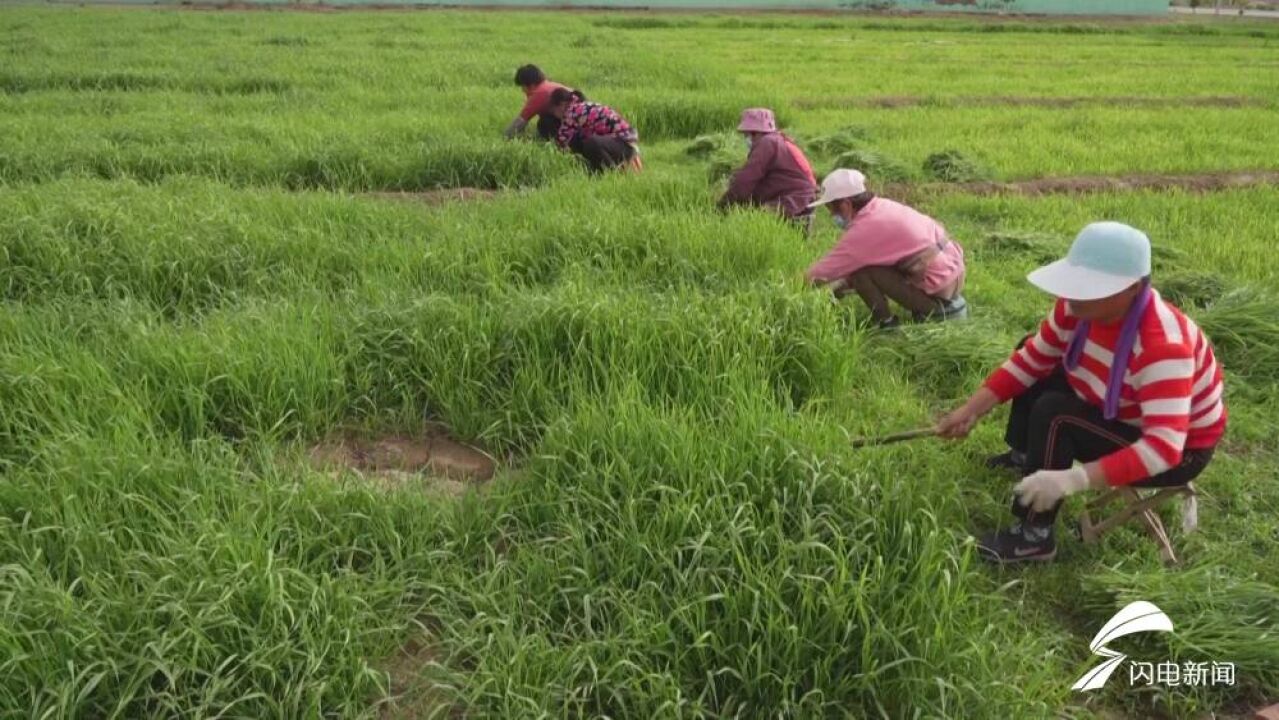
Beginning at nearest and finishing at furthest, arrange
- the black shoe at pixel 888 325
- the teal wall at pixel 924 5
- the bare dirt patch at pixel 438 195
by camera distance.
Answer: the black shoe at pixel 888 325 → the bare dirt patch at pixel 438 195 → the teal wall at pixel 924 5

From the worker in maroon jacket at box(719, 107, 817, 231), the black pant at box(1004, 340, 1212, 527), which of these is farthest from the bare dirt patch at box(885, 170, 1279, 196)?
the black pant at box(1004, 340, 1212, 527)

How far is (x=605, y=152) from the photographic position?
24.1 feet

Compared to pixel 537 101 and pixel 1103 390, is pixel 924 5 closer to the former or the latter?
pixel 537 101

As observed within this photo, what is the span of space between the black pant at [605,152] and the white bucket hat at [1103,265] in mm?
5181

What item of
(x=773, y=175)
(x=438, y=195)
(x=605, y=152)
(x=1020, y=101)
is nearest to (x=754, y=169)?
(x=773, y=175)

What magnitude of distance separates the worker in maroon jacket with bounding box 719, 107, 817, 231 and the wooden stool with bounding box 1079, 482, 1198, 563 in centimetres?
313

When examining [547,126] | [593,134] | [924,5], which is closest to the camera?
[593,134]

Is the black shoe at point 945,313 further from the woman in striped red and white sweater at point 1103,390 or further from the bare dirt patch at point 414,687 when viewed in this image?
the bare dirt patch at point 414,687

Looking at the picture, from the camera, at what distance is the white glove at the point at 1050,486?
2477 mm

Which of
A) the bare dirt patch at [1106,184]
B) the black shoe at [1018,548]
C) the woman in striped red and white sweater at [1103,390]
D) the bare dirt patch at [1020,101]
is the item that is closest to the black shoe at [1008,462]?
the woman in striped red and white sweater at [1103,390]

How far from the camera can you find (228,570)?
2.25 m

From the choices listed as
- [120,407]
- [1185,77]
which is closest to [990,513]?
[120,407]

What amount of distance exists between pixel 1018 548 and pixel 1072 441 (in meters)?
0.37

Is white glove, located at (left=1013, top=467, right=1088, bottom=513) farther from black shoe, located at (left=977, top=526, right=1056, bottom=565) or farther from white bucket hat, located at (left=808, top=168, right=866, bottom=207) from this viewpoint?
white bucket hat, located at (left=808, top=168, right=866, bottom=207)
